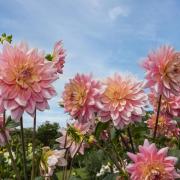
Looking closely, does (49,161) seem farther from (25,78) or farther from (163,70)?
(163,70)

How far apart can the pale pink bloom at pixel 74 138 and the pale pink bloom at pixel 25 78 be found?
0.65 m

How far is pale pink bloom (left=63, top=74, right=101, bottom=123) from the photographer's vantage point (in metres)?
2.73

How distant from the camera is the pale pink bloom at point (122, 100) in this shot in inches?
109

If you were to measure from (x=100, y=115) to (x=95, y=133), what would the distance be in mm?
332

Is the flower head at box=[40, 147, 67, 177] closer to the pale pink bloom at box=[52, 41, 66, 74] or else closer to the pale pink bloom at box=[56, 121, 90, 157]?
the pale pink bloom at box=[56, 121, 90, 157]

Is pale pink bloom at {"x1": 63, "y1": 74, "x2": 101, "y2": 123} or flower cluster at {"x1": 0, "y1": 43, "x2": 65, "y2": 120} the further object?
pale pink bloom at {"x1": 63, "y1": 74, "x2": 101, "y2": 123}

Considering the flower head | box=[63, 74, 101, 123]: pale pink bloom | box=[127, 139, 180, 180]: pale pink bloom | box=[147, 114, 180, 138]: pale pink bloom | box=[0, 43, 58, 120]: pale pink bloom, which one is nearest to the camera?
box=[0, 43, 58, 120]: pale pink bloom

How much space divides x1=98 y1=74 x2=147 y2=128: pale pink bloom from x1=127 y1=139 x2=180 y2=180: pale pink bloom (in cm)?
22

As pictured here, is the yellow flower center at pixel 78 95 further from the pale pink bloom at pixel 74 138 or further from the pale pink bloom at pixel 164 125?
the pale pink bloom at pixel 164 125

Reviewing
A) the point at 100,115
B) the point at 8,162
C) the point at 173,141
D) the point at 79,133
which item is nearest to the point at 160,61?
the point at 100,115

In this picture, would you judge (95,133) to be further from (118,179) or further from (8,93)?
(8,93)

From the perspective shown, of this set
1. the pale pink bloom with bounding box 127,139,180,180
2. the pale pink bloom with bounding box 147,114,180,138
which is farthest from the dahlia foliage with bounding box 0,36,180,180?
the pale pink bloom with bounding box 147,114,180,138

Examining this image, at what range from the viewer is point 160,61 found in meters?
2.93

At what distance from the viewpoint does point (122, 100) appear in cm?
283
